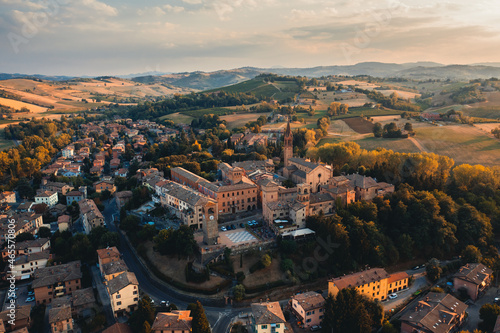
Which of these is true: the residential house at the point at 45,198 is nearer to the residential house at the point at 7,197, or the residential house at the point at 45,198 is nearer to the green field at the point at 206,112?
the residential house at the point at 7,197

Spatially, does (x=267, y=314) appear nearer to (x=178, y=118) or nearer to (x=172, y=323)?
(x=172, y=323)

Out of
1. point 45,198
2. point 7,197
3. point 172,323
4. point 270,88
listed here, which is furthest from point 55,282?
point 270,88

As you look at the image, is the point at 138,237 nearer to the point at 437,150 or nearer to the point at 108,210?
the point at 108,210

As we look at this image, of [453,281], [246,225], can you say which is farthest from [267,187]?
[453,281]

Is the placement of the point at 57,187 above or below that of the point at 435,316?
above

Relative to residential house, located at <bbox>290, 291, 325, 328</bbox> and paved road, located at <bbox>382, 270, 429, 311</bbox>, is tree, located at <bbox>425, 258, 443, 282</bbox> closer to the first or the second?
paved road, located at <bbox>382, 270, 429, 311</bbox>

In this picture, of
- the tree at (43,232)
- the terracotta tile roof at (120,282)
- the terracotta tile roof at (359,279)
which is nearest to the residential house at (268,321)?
the terracotta tile roof at (359,279)
